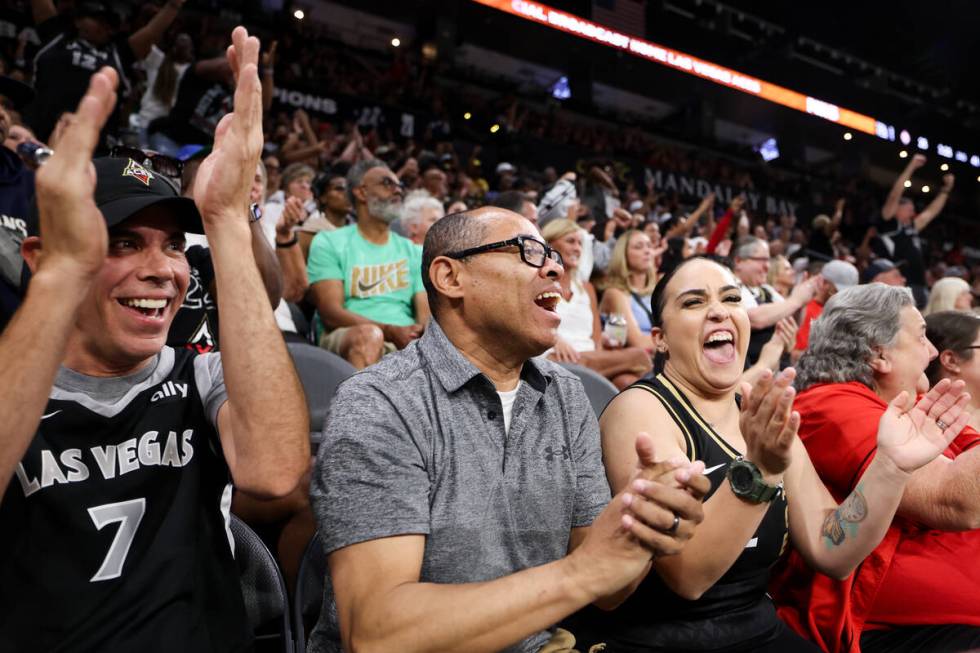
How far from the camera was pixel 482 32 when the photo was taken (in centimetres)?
1708

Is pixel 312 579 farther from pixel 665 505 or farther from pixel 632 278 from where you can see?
pixel 632 278

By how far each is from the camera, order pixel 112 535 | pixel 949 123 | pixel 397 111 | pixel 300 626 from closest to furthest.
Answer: pixel 112 535 → pixel 300 626 → pixel 397 111 → pixel 949 123

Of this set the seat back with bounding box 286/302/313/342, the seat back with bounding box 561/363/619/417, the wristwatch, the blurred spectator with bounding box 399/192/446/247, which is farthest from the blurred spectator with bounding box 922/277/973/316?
the wristwatch

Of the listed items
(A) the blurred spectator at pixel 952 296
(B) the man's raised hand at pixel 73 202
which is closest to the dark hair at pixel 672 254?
(A) the blurred spectator at pixel 952 296

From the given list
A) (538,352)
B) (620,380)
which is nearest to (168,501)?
(538,352)

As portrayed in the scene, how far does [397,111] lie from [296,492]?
469 inches

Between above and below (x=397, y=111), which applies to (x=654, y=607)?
below

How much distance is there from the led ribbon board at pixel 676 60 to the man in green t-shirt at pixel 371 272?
6967 mm

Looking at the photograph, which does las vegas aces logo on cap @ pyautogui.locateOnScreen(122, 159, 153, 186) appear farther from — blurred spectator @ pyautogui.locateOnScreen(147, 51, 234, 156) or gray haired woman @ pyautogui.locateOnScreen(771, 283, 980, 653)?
blurred spectator @ pyautogui.locateOnScreen(147, 51, 234, 156)

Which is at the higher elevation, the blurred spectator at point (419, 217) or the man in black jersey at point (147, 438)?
the blurred spectator at point (419, 217)

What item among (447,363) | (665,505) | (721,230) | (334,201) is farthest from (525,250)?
(721,230)

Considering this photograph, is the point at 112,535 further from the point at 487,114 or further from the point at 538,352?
the point at 487,114

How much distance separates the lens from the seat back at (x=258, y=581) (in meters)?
1.52

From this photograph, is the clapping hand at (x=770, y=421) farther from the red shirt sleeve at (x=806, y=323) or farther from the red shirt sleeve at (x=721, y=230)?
the red shirt sleeve at (x=721, y=230)
